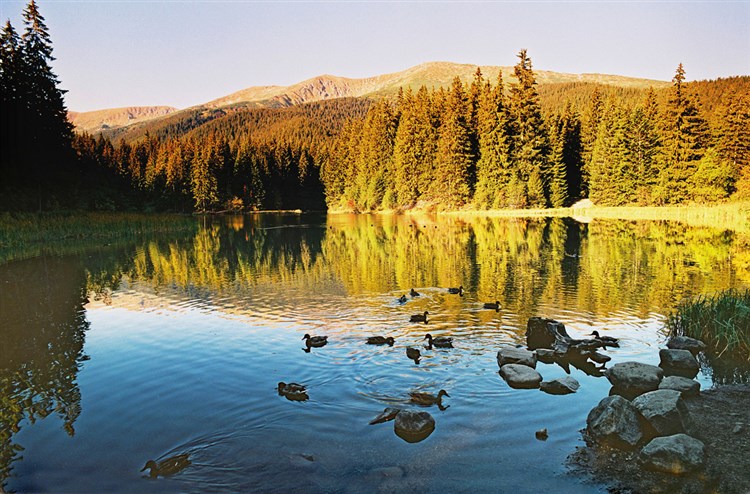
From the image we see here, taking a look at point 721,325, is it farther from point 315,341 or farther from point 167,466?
point 167,466

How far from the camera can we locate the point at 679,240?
37.8 metres

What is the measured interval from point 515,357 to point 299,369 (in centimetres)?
516

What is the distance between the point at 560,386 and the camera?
10195 millimetres

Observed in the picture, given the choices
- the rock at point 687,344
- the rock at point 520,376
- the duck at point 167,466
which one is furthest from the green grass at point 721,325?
Result: the duck at point 167,466

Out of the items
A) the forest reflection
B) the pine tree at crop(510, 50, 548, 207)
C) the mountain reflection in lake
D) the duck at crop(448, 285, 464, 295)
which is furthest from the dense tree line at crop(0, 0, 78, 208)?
the pine tree at crop(510, 50, 548, 207)

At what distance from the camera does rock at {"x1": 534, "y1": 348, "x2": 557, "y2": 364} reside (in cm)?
1222

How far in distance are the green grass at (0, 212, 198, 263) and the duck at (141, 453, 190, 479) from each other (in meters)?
33.0

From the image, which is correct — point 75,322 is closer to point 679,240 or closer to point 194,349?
point 194,349

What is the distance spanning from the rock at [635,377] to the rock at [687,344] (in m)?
2.71

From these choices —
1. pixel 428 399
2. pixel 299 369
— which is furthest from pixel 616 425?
pixel 299 369

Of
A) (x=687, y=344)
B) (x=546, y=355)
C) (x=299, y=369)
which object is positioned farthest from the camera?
(x=687, y=344)

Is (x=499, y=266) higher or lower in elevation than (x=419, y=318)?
lower

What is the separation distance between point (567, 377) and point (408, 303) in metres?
9.22

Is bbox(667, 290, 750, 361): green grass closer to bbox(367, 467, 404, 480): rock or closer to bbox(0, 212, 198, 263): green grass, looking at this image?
bbox(367, 467, 404, 480): rock
